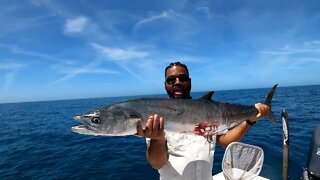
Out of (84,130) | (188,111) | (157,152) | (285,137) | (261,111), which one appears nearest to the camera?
(84,130)

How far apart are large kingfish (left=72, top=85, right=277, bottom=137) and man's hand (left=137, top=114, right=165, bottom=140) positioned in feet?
0.24

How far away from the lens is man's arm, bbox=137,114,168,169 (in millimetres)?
3547

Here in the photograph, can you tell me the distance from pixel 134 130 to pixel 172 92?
1.06 m

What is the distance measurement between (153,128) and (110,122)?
0.58 metres

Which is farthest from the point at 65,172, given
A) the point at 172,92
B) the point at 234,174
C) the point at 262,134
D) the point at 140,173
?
the point at 262,134

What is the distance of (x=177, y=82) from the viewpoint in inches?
166

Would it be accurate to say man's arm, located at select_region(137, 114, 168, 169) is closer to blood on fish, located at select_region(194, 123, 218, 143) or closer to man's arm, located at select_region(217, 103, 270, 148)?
blood on fish, located at select_region(194, 123, 218, 143)

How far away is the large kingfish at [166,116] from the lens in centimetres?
352

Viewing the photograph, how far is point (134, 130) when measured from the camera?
359cm

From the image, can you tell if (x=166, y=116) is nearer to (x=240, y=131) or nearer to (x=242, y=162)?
(x=240, y=131)

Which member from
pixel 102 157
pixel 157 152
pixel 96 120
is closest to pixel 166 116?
pixel 157 152

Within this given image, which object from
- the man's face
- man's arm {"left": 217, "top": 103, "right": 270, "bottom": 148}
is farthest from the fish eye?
man's arm {"left": 217, "top": 103, "right": 270, "bottom": 148}

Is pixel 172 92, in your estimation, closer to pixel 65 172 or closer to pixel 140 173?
pixel 140 173

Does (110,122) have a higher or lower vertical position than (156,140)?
higher
